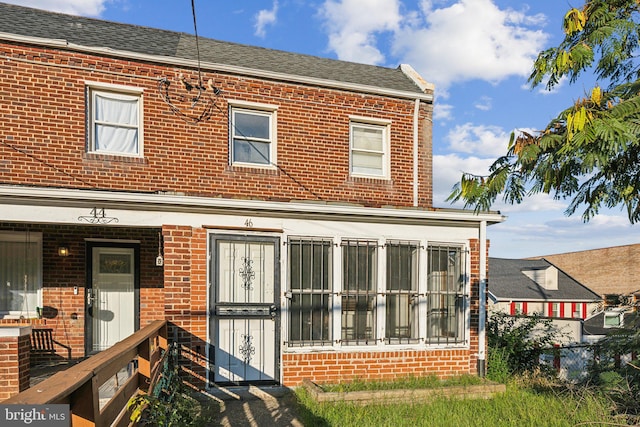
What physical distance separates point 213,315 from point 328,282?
1.84m

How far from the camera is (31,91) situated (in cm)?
807

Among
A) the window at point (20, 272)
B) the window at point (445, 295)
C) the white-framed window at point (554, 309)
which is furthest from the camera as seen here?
the white-framed window at point (554, 309)

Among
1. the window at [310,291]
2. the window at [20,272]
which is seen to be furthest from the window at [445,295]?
the window at [20,272]

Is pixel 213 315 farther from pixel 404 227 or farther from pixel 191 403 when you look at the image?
pixel 404 227

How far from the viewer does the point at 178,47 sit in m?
9.86

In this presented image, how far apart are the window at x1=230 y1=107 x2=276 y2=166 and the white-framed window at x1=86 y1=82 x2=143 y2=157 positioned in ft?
5.87

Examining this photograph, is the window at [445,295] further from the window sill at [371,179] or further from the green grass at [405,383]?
the window sill at [371,179]

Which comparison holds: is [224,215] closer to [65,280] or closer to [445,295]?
[65,280]

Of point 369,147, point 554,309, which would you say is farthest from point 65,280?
point 554,309

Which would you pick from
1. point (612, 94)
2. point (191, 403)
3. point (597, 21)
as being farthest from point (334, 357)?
point (597, 21)

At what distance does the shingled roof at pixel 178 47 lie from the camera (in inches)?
351

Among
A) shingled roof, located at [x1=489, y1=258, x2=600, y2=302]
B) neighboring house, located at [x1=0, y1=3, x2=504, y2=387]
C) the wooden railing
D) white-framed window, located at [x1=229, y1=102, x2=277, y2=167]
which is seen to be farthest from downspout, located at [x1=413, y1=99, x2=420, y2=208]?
shingled roof, located at [x1=489, y1=258, x2=600, y2=302]

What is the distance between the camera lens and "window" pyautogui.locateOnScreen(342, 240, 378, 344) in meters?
7.41

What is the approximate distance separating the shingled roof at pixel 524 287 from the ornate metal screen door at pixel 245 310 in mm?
21596
